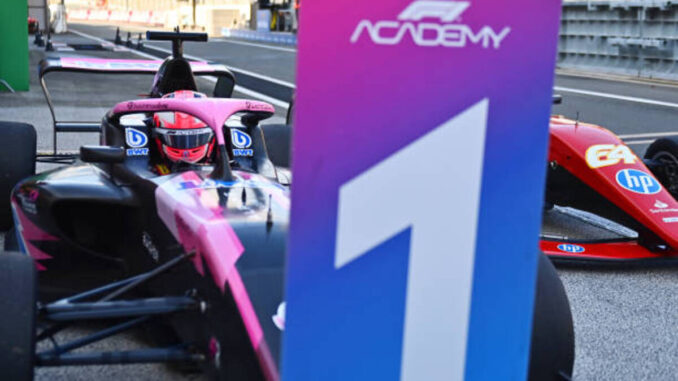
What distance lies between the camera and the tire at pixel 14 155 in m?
4.21

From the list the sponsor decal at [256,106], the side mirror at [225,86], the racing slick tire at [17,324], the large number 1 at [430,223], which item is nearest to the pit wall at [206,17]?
the side mirror at [225,86]

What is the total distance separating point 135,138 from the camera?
3.59m

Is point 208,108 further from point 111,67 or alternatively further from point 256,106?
point 111,67

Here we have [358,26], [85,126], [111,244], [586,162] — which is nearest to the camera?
[358,26]

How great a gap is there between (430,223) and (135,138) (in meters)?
2.36

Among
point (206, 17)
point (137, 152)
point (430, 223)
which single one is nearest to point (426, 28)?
point (430, 223)

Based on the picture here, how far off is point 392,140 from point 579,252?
9.45 feet

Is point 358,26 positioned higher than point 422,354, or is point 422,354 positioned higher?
point 358,26

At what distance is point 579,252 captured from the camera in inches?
161

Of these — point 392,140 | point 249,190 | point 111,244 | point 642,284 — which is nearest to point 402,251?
point 392,140

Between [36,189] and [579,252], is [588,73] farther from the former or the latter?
[36,189]

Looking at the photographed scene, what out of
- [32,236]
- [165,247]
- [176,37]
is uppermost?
[176,37]

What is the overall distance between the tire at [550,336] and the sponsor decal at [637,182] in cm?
196

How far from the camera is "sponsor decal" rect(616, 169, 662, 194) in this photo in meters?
4.21
